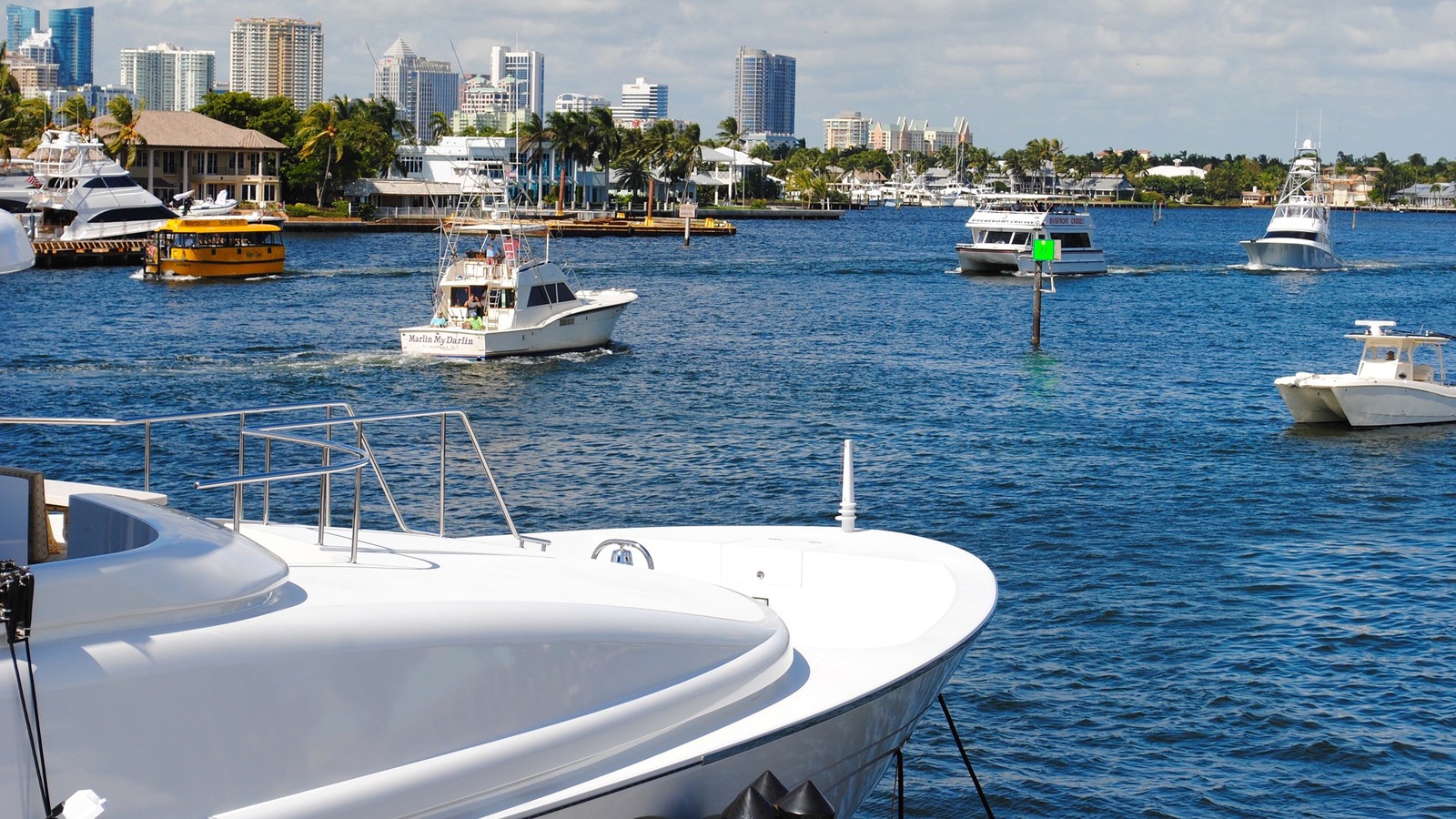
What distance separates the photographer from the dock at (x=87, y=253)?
245ft

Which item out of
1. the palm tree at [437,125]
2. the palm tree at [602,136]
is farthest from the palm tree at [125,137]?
the palm tree at [602,136]

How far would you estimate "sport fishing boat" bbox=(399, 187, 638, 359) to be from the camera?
41.1 metres

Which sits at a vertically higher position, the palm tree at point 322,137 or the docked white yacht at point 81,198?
the palm tree at point 322,137

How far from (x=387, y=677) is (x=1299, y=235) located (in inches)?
3409

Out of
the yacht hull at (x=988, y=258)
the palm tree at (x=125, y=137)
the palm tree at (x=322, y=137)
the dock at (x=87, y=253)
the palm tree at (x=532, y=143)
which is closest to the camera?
the dock at (x=87, y=253)

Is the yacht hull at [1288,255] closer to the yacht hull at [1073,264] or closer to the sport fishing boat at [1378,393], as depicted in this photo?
the yacht hull at [1073,264]

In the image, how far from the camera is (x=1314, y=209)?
3322 inches

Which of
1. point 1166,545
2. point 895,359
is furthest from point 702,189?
point 1166,545

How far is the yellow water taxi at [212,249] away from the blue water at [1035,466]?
1.93m

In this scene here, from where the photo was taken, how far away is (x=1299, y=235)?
84.4 metres

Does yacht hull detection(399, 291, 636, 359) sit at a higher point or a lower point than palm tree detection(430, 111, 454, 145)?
lower

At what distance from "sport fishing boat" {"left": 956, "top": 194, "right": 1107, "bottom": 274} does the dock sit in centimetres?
4393

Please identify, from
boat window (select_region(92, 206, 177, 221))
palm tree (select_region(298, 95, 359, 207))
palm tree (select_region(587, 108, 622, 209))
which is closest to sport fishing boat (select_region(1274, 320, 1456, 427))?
boat window (select_region(92, 206, 177, 221))

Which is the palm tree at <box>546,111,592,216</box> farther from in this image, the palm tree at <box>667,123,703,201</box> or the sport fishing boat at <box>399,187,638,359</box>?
the sport fishing boat at <box>399,187,638,359</box>
